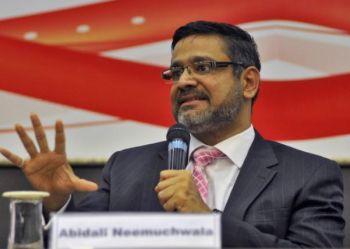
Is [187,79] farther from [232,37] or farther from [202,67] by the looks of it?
[232,37]

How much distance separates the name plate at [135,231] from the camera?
696 millimetres

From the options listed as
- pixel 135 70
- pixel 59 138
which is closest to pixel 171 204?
pixel 59 138

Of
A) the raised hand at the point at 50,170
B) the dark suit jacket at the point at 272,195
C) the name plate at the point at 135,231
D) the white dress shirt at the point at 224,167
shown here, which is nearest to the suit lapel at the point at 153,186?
the dark suit jacket at the point at 272,195

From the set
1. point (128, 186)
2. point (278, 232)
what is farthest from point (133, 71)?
point (278, 232)

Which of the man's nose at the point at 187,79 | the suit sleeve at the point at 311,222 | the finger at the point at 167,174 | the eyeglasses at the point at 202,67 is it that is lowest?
the suit sleeve at the point at 311,222

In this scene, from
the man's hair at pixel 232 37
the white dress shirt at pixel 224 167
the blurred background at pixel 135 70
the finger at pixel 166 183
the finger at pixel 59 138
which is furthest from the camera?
the blurred background at pixel 135 70

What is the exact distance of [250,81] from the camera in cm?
165

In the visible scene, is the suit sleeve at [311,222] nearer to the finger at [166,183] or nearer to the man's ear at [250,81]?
the finger at [166,183]

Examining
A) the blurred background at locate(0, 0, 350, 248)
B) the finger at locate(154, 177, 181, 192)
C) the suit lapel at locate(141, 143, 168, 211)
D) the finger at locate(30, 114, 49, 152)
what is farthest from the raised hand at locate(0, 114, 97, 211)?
the blurred background at locate(0, 0, 350, 248)

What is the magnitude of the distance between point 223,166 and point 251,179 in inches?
4.7

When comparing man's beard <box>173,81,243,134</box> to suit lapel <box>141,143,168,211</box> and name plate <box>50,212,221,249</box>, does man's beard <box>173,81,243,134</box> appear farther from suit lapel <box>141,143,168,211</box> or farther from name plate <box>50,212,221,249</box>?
name plate <box>50,212,221,249</box>

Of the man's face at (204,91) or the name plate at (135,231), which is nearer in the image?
the name plate at (135,231)

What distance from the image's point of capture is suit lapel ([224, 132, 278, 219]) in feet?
4.48

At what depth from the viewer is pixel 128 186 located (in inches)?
60.4
